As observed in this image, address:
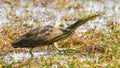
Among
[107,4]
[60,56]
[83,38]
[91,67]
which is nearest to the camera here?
[91,67]

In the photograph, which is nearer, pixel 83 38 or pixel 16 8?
pixel 83 38

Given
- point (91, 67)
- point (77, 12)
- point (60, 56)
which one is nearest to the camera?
point (91, 67)

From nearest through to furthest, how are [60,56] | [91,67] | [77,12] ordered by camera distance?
[91,67], [60,56], [77,12]

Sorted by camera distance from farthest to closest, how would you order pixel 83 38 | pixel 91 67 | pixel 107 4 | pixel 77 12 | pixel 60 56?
pixel 107 4 → pixel 77 12 → pixel 83 38 → pixel 60 56 → pixel 91 67

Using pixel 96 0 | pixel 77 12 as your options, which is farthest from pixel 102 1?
pixel 77 12

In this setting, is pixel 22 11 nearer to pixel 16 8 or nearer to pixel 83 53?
pixel 16 8

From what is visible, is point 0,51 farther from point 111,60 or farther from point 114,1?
point 114,1

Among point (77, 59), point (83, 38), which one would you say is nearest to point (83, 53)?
point (77, 59)

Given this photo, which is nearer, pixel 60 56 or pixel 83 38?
pixel 60 56
